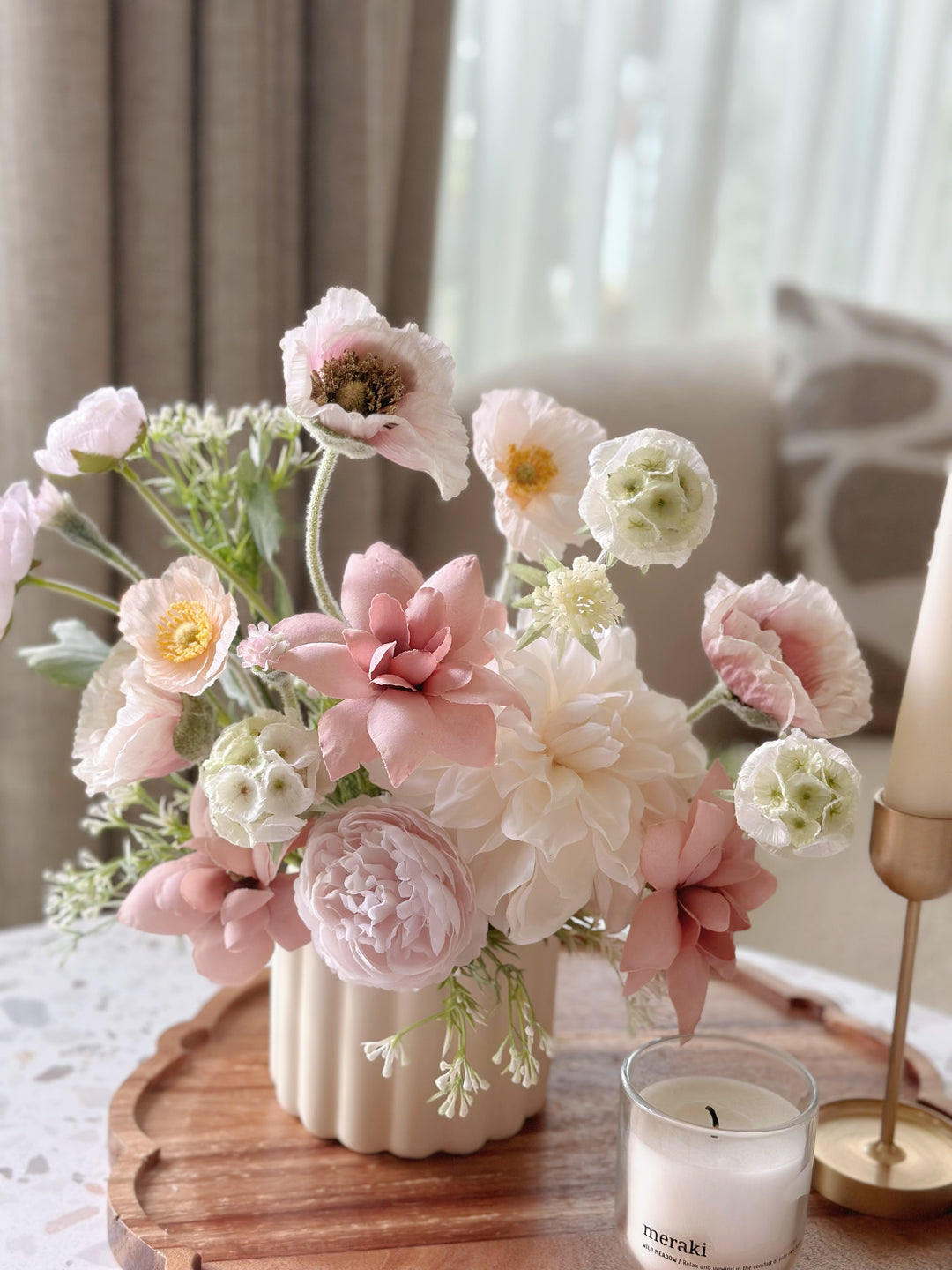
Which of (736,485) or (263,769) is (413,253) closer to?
(736,485)

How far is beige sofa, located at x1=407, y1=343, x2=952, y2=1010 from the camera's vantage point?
141cm

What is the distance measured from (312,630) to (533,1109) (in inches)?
13.2

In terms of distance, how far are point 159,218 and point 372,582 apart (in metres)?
0.98

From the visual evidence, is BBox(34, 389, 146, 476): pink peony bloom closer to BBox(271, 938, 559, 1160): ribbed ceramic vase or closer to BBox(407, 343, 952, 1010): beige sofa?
BBox(271, 938, 559, 1160): ribbed ceramic vase

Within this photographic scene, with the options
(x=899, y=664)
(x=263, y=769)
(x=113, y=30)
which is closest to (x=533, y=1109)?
(x=263, y=769)

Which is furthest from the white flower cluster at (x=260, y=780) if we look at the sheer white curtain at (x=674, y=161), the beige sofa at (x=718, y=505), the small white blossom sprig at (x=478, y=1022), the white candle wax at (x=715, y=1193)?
the sheer white curtain at (x=674, y=161)

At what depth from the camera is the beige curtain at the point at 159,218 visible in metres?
1.26

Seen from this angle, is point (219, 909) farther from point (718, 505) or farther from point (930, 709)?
point (718, 505)

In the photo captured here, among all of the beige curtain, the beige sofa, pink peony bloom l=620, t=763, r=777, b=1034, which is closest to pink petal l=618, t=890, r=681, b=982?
pink peony bloom l=620, t=763, r=777, b=1034

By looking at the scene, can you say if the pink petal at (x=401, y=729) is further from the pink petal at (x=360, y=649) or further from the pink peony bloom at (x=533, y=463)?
the pink peony bloom at (x=533, y=463)

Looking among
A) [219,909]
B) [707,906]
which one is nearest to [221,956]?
[219,909]

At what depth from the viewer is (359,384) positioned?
497 mm

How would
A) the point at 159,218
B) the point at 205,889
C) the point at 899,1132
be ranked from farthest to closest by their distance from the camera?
the point at 159,218 < the point at 899,1132 < the point at 205,889

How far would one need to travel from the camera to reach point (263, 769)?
488mm
